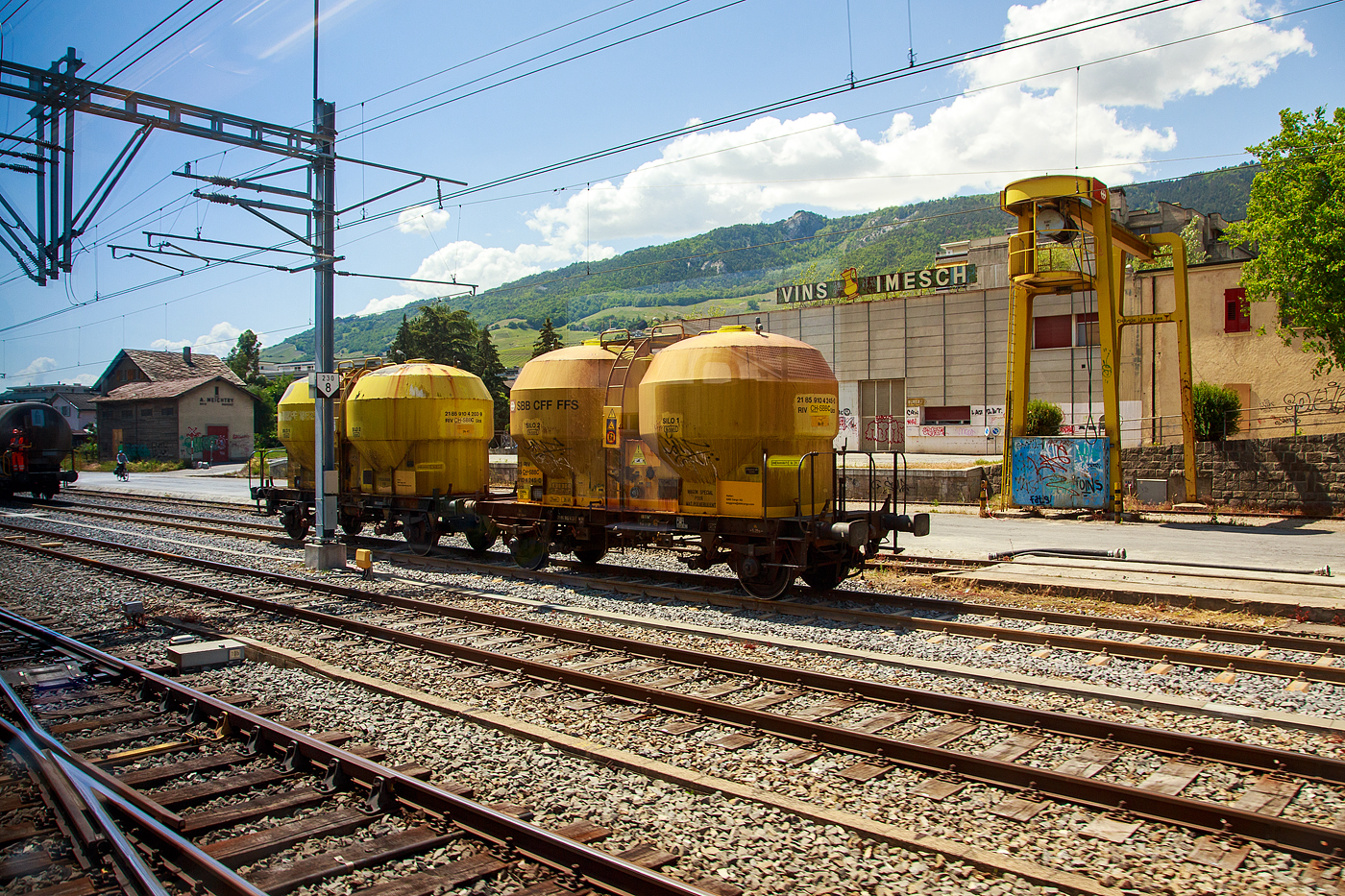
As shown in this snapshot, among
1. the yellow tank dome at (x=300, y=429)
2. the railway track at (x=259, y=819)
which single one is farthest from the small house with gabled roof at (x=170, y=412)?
the railway track at (x=259, y=819)

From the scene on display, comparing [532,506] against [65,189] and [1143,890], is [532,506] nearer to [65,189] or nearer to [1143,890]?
[65,189]

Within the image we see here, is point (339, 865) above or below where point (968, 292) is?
below

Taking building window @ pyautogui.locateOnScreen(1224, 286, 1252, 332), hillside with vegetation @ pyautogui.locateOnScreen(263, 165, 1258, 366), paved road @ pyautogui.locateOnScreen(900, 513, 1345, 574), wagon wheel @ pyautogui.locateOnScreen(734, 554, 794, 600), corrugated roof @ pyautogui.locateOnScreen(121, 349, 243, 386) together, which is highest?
hillside with vegetation @ pyautogui.locateOnScreen(263, 165, 1258, 366)

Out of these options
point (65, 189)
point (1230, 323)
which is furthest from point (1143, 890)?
point (1230, 323)

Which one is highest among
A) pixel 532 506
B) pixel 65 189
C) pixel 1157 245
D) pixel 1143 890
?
pixel 1157 245

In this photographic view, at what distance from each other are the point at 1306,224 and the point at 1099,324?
6058 mm

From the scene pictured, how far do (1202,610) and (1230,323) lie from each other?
27.2 m

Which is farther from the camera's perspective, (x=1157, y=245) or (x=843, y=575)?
(x=1157, y=245)

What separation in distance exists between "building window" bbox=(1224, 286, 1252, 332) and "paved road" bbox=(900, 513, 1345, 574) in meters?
13.1

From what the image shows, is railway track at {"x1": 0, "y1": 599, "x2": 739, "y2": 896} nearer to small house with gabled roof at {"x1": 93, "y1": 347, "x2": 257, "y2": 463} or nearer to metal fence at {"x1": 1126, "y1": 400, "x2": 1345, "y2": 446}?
metal fence at {"x1": 1126, "y1": 400, "x2": 1345, "y2": 446}

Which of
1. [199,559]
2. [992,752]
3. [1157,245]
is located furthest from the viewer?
[1157,245]

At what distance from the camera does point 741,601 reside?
11.7 m

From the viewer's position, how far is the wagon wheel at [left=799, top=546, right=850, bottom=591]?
1190 centimetres

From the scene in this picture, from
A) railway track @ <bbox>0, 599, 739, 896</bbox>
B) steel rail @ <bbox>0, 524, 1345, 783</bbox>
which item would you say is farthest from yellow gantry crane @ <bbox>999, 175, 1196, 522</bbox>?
railway track @ <bbox>0, 599, 739, 896</bbox>
